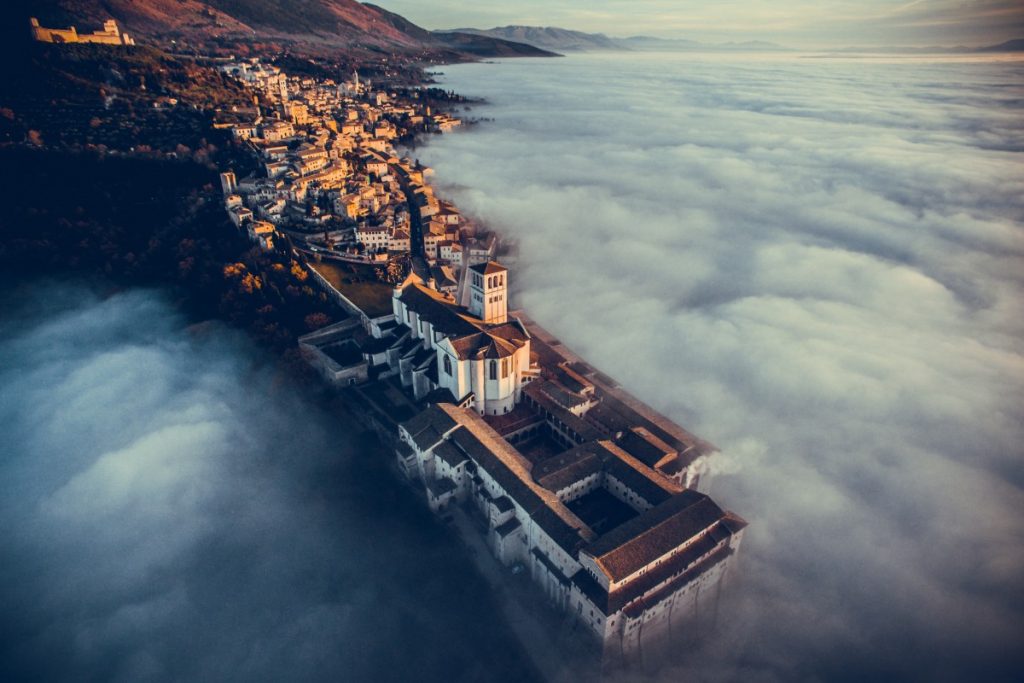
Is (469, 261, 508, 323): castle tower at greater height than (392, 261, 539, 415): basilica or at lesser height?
greater

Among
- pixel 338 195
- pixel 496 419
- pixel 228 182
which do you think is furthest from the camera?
pixel 228 182

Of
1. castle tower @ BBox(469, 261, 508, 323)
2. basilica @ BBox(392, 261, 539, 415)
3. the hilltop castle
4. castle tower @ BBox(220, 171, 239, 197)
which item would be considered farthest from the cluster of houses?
the hilltop castle

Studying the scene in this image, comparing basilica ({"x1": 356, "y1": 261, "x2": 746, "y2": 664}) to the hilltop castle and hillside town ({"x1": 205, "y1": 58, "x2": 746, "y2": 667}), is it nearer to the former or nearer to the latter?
hillside town ({"x1": 205, "y1": 58, "x2": 746, "y2": 667})

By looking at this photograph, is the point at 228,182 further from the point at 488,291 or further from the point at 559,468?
the point at 559,468

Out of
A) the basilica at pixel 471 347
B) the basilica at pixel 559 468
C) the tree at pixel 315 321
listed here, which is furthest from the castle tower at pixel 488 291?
the tree at pixel 315 321

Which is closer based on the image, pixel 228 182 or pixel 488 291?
pixel 488 291

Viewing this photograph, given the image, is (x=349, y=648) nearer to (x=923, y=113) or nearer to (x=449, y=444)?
(x=449, y=444)

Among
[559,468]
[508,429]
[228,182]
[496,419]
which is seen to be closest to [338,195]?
[228,182]

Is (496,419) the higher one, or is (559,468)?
(559,468)

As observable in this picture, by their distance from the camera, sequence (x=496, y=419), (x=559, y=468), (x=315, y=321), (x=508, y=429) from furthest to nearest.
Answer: (x=315, y=321), (x=496, y=419), (x=508, y=429), (x=559, y=468)
